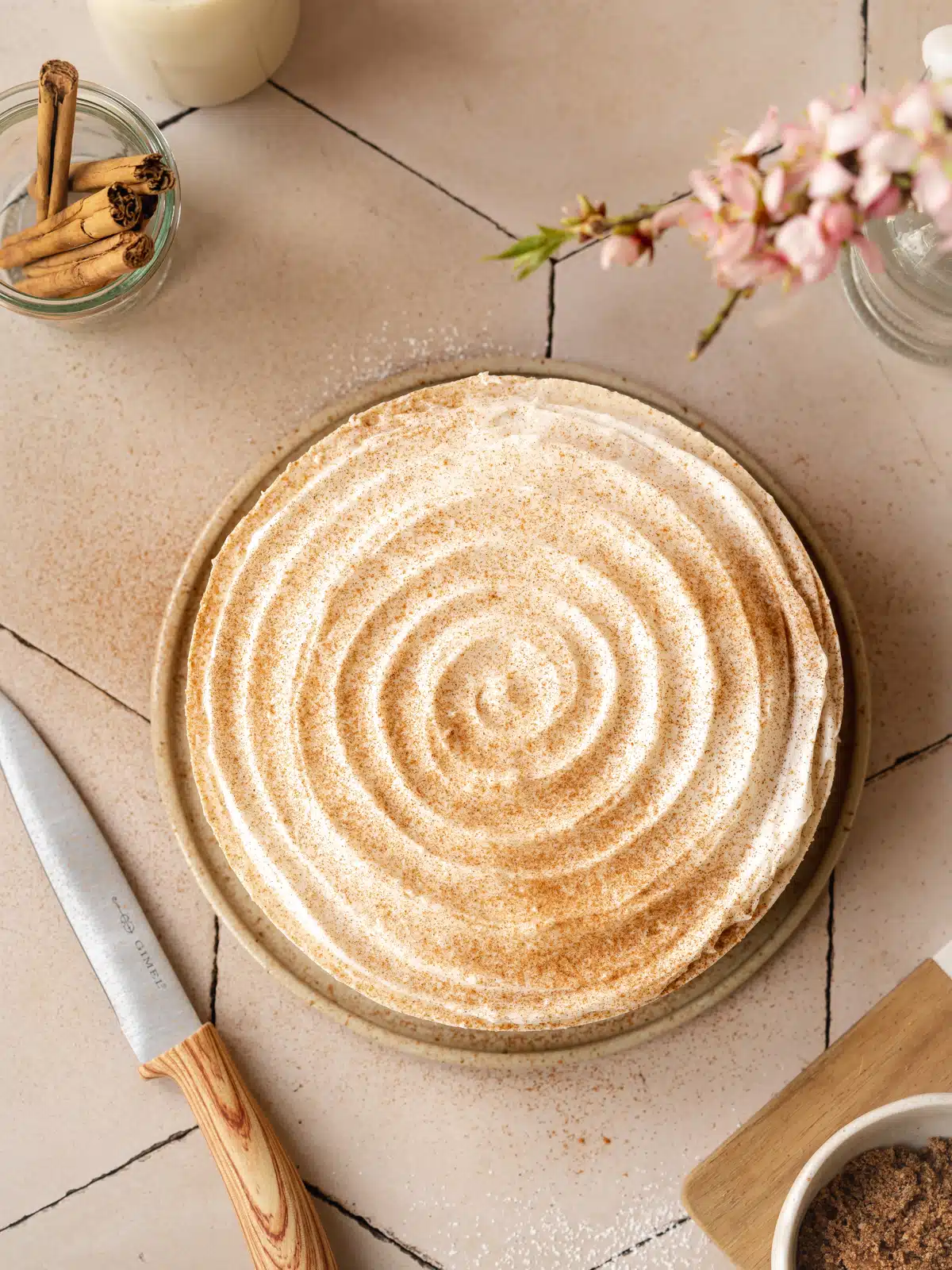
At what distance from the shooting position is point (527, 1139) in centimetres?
128

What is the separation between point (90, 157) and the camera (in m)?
1.27

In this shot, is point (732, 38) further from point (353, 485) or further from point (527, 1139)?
point (527, 1139)

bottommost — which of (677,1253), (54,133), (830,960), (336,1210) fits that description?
(677,1253)

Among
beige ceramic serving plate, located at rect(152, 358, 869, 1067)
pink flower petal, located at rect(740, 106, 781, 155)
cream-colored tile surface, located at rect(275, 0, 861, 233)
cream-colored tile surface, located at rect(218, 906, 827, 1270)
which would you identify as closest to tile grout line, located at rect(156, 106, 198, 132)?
cream-colored tile surface, located at rect(275, 0, 861, 233)

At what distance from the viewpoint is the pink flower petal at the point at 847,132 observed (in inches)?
26.4

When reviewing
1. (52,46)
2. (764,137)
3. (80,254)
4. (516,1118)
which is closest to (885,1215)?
(516,1118)

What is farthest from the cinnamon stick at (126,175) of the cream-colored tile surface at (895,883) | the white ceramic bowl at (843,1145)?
the white ceramic bowl at (843,1145)

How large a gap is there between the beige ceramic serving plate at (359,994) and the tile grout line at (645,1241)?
0.23 metres

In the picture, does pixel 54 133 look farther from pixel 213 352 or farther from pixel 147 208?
pixel 213 352

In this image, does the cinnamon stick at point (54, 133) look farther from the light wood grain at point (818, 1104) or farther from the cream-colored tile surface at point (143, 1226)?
the light wood grain at point (818, 1104)

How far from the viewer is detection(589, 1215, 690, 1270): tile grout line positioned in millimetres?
1286

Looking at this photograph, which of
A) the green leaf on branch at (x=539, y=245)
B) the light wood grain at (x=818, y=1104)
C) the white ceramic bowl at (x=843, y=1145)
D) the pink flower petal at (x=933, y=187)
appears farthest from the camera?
the light wood grain at (x=818, y=1104)

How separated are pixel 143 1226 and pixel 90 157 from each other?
46.6 inches

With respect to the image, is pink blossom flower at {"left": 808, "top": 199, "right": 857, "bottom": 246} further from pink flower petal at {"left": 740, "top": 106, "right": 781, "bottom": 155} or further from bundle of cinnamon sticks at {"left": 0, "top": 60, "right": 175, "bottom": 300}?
bundle of cinnamon sticks at {"left": 0, "top": 60, "right": 175, "bottom": 300}
